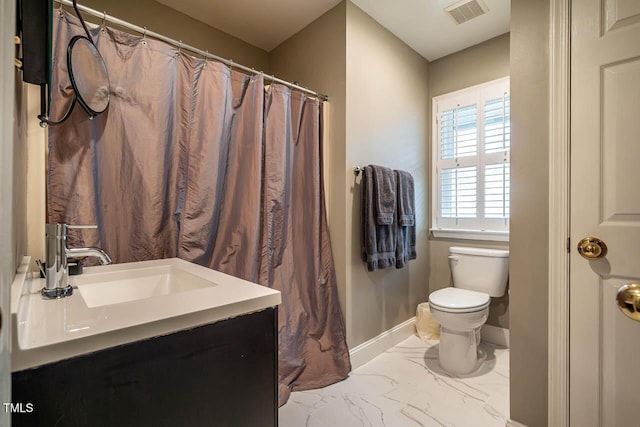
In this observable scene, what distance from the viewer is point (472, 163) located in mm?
2482

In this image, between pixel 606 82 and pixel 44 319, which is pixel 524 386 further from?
pixel 44 319

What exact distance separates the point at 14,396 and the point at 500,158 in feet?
8.99

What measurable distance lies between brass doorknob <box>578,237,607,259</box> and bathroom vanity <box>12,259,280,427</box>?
115 cm

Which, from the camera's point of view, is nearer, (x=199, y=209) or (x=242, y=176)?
(x=199, y=209)

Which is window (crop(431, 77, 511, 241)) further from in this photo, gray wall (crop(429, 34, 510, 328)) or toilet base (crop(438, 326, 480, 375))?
toilet base (crop(438, 326, 480, 375))

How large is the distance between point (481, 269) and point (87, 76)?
2.59 meters

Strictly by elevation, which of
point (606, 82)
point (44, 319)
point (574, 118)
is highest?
point (606, 82)

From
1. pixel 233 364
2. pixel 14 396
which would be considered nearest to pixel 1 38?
pixel 14 396

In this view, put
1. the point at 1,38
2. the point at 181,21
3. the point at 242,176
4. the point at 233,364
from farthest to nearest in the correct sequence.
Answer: the point at 181,21, the point at 242,176, the point at 233,364, the point at 1,38

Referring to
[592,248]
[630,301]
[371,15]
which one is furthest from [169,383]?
[371,15]

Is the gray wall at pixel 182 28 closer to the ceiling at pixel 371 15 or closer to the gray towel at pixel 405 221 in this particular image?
the ceiling at pixel 371 15

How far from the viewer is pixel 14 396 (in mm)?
509

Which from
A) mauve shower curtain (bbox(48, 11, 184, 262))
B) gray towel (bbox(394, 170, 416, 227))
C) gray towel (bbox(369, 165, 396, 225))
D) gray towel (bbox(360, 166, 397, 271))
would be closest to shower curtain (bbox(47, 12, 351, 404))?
mauve shower curtain (bbox(48, 11, 184, 262))

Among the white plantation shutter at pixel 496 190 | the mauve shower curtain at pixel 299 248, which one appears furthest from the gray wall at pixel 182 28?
the white plantation shutter at pixel 496 190
